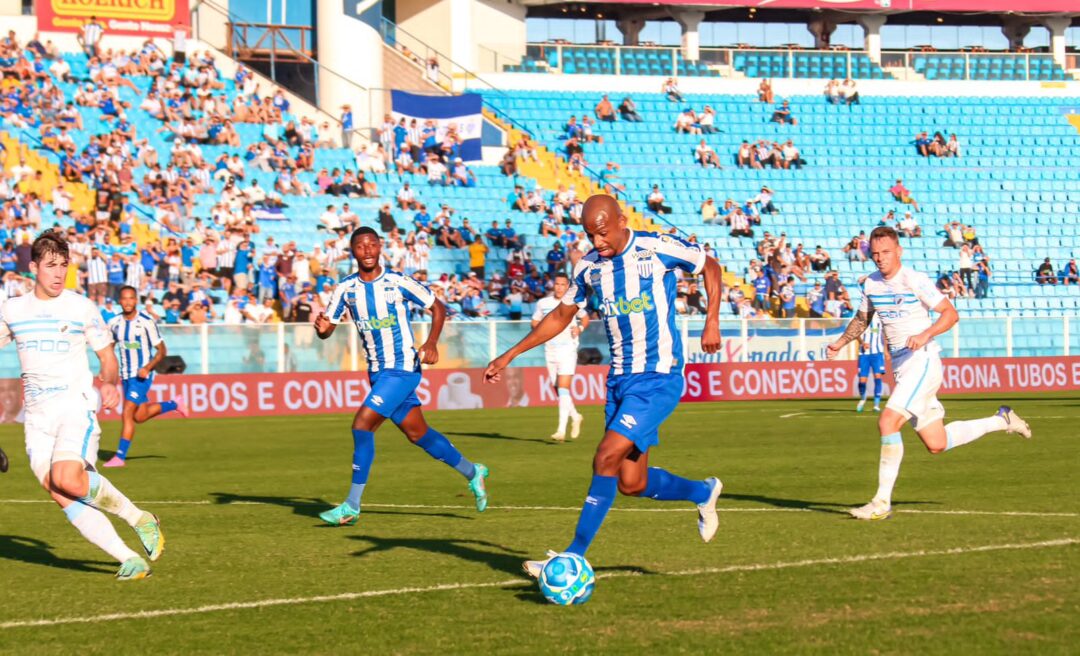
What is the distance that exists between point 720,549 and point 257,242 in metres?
27.1

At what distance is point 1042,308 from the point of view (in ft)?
141

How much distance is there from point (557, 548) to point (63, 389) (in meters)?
3.37

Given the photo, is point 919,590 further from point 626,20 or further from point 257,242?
point 626,20

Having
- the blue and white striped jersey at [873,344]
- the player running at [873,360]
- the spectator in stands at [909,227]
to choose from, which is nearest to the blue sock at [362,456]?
the player running at [873,360]

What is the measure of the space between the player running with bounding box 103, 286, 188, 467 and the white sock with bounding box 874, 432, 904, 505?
10242 mm

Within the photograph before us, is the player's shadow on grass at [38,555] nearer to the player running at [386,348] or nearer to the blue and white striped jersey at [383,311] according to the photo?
the player running at [386,348]

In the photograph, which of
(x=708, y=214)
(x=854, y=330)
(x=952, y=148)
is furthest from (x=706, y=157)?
(x=854, y=330)

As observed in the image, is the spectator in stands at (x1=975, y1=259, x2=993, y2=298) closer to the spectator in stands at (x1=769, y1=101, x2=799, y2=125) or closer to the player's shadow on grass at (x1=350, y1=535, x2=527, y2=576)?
the spectator in stands at (x1=769, y1=101, x2=799, y2=125)

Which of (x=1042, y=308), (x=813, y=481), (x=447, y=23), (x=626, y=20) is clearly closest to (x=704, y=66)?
(x=626, y=20)

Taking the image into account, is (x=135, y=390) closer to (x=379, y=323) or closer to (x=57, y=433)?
(x=379, y=323)

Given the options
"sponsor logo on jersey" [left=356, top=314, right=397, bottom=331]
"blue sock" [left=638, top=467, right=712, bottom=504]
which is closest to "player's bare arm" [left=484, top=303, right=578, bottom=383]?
"blue sock" [left=638, top=467, right=712, bottom=504]

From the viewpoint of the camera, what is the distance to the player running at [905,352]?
40.4 feet

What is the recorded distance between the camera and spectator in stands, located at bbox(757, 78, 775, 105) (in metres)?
52.4

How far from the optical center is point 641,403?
9.07 metres
